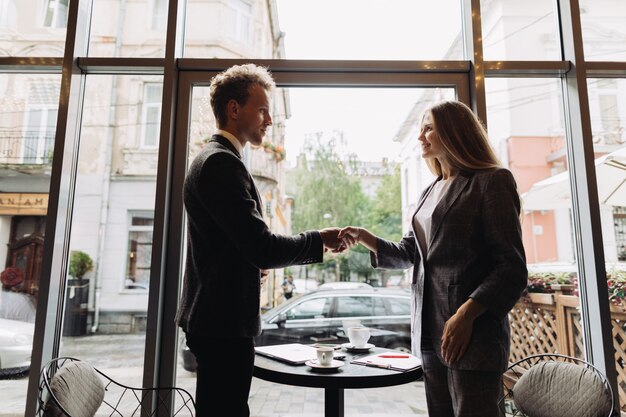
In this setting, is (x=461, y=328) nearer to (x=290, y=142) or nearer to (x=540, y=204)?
(x=540, y=204)

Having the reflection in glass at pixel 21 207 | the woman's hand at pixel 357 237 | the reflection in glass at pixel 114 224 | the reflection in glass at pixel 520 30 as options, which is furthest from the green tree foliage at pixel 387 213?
the reflection in glass at pixel 21 207

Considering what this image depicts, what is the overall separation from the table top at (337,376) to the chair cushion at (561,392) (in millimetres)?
522

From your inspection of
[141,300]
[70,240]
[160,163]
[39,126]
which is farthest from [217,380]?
[39,126]

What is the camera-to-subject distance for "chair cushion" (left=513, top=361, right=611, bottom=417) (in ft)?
4.84

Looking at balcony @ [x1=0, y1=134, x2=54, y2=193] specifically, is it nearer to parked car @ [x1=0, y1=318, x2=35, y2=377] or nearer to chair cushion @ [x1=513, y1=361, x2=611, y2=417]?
parked car @ [x1=0, y1=318, x2=35, y2=377]

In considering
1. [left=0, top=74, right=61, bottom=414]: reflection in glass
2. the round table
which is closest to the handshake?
the round table

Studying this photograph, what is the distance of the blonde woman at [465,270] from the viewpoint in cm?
123

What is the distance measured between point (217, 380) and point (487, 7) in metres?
2.21

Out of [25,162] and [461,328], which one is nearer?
[461,328]

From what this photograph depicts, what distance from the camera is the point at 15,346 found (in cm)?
208

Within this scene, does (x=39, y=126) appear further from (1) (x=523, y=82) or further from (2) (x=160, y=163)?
(1) (x=523, y=82)

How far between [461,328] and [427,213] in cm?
43

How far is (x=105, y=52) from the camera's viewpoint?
7.32ft

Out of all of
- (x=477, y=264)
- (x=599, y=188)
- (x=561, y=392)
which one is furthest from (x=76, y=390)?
(x=599, y=188)
